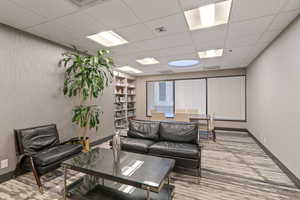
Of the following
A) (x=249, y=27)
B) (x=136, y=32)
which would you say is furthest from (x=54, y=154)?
(x=249, y=27)

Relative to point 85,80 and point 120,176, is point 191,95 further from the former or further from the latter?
point 120,176

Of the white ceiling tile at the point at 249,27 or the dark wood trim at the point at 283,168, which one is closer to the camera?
the dark wood trim at the point at 283,168

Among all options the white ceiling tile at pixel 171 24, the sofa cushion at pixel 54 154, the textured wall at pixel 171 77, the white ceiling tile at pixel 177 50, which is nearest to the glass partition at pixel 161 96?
the textured wall at pixel 171 77

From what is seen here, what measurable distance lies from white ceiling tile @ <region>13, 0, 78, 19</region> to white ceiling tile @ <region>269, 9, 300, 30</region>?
3.04m

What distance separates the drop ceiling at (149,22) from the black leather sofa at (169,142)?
1.87 m

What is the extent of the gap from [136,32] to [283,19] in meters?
2.42

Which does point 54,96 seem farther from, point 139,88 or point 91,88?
point 139,88

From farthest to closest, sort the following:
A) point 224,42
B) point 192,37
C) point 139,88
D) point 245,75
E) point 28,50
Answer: point 139,88 < point 245,75 < point 224,42 < point 192,37 < point 28,50

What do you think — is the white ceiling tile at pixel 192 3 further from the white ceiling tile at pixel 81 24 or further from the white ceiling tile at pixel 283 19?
the white ceiling tile at pixel 81 24

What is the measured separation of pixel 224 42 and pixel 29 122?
14.2ft

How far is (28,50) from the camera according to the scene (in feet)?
8.54

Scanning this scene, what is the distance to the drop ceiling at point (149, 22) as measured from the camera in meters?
1.83

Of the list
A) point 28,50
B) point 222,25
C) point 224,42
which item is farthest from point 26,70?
point 224,42

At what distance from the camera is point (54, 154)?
2225 millimetres
